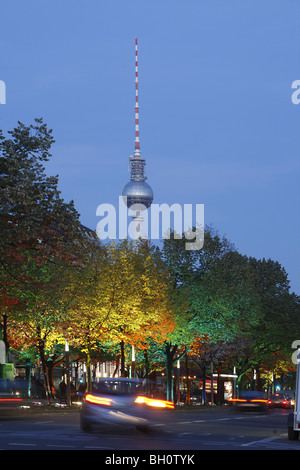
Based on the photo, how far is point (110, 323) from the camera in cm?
5706

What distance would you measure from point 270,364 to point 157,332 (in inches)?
1641

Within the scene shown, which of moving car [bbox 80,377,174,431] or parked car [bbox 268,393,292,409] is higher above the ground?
moving car [bbox 80,377,174,431]

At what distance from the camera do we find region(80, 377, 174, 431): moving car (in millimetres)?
24328

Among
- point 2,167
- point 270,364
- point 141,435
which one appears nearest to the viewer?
point 141,435

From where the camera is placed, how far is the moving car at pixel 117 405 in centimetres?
2433

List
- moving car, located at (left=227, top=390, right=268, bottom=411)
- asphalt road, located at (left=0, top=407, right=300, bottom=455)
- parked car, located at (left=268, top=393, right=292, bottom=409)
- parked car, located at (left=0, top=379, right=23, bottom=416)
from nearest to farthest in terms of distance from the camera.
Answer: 1. asphalt road, located at (left=0, top=407, right=300, bottom=455)
2. parked car, located at (left=0, top=379, right=23, bottom=416)
3. moving car, located at (left=227, top=390, right=268, bottom=411)
4. parked car, located at (left=268, top=393, right=292, bottom=409)

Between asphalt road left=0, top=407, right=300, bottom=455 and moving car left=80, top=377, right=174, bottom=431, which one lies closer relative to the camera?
asphalt road left=0, top=407, right=300, bottom=455

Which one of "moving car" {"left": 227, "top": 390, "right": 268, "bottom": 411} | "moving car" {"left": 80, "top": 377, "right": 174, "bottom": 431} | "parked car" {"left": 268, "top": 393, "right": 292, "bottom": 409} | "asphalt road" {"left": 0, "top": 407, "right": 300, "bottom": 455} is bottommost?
"parked car" {"left": 268, "top": 393, "right": 292, "bottom": 409}

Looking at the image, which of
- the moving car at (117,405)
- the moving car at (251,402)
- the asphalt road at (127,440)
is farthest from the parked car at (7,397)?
the moving car at (251,402)

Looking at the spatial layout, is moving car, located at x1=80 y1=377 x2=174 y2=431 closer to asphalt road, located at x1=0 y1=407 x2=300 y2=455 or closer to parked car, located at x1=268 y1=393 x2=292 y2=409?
asphalt road, located at x1=0 y1=407 x2=300 y2=455

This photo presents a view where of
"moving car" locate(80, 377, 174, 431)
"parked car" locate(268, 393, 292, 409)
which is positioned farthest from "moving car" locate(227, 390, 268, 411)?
"moving car" locate(80, 377, 174, 431)

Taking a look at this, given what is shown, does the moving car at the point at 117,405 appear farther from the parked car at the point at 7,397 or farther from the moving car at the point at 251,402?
the moving car at the point at 251,402

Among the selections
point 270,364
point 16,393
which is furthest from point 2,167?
point 270,364
